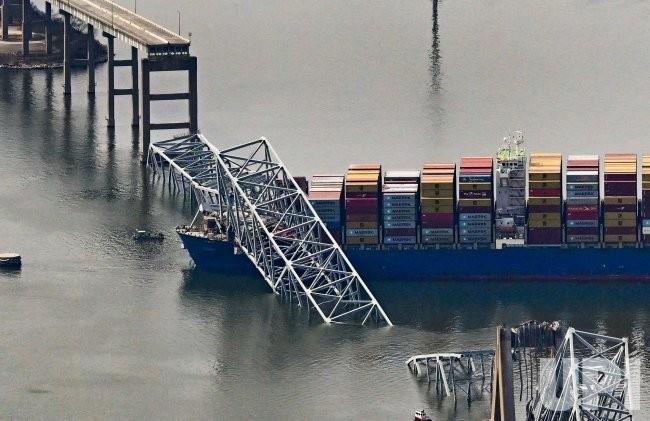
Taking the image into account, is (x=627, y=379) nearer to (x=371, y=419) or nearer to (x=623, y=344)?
(x=623, y=344)

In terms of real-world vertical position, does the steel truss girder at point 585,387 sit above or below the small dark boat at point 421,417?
above

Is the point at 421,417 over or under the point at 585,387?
under

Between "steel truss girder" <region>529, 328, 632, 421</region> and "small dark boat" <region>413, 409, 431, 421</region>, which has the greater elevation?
"steel truss girder" <region>529, 328, 632, 421</region>

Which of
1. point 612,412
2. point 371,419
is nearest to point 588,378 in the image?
point 612,412

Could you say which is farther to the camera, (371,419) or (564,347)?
(371,419)

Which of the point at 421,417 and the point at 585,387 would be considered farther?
the point at 421,417

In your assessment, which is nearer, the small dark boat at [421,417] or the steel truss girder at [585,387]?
the steel truss girder at [585,387]

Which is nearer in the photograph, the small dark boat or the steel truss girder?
the steel truss girder
